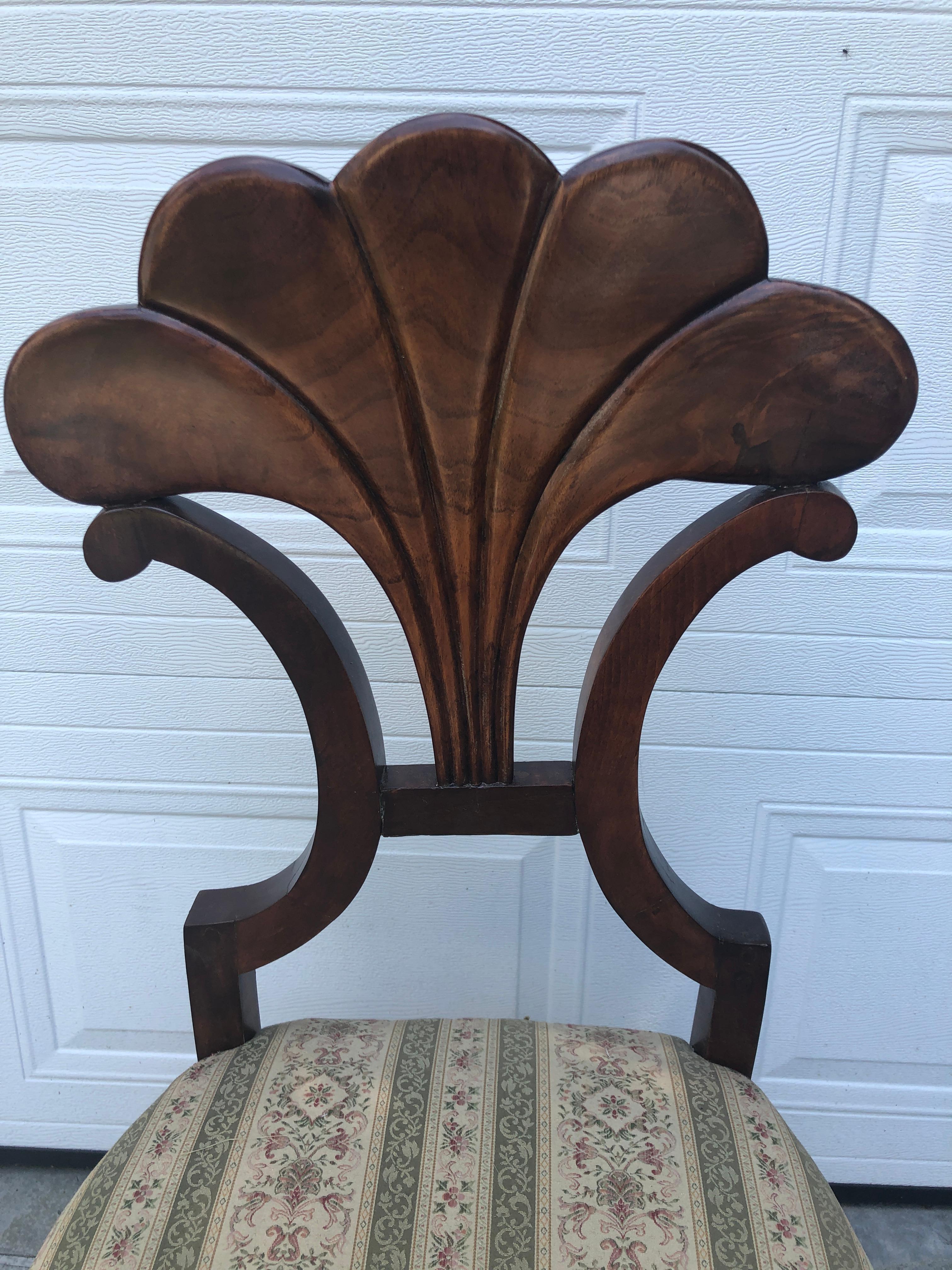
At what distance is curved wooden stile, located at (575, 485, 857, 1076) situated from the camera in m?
0.47

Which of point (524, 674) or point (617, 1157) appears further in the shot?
point (524, 674)

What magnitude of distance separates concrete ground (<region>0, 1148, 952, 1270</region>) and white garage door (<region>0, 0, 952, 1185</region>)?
3 cm

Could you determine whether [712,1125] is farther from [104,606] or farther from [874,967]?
[104,606]

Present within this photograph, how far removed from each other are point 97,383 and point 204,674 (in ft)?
1.61

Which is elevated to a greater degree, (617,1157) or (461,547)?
(461,547)

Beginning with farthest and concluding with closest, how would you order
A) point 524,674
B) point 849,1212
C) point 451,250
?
1. point 849,1212
2. point 524,674
3. point 451,250

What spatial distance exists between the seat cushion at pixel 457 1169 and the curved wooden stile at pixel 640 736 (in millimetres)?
54

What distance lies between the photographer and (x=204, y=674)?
0.89 metres

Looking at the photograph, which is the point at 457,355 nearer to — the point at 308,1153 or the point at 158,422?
the point at 158,422

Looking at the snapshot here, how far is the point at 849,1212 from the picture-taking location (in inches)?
41.7

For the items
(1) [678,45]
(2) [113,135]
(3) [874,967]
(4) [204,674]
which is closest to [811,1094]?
(3) [874,967]

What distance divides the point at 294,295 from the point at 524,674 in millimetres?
507

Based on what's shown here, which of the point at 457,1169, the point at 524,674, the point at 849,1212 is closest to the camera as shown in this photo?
the point at 457,1169

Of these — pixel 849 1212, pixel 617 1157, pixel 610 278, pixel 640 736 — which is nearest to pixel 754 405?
pixel 610 278
